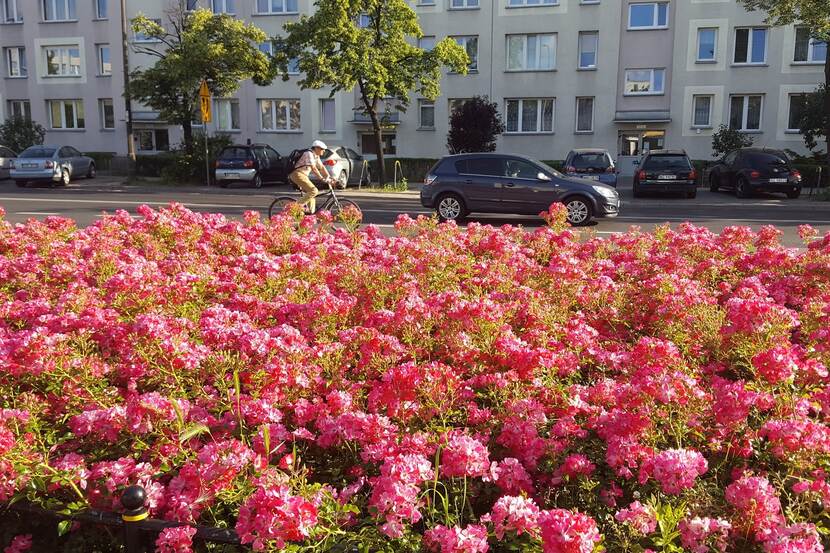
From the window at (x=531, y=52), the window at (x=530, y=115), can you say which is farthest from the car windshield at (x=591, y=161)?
the window at (x=531, y=52)

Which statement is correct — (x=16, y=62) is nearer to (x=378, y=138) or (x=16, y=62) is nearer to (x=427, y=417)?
(x=378, y=138)

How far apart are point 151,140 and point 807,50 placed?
3750 cm

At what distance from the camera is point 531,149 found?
1491 inches

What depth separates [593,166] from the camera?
2353 centimetres

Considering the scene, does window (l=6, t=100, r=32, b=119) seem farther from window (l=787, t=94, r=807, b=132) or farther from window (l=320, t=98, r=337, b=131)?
window (l=787, t=94, r=807, b=132)

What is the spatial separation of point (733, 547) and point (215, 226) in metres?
6.56

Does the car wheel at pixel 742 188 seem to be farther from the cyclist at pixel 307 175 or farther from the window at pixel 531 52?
the cyclist at pixel 307 175

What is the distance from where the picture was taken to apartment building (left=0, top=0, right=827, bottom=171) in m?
35.1

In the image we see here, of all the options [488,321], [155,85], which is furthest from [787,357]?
[155,85]

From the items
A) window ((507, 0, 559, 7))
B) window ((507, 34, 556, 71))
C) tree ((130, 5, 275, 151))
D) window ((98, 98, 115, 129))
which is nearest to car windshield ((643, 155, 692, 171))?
window ((507, 34, 556, 71))

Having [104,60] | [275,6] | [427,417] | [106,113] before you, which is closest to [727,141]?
[275,6]

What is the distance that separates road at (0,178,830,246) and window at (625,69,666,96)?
10.5m

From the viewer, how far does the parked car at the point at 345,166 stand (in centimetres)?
2585

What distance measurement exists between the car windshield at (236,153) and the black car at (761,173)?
1829 centimetres
